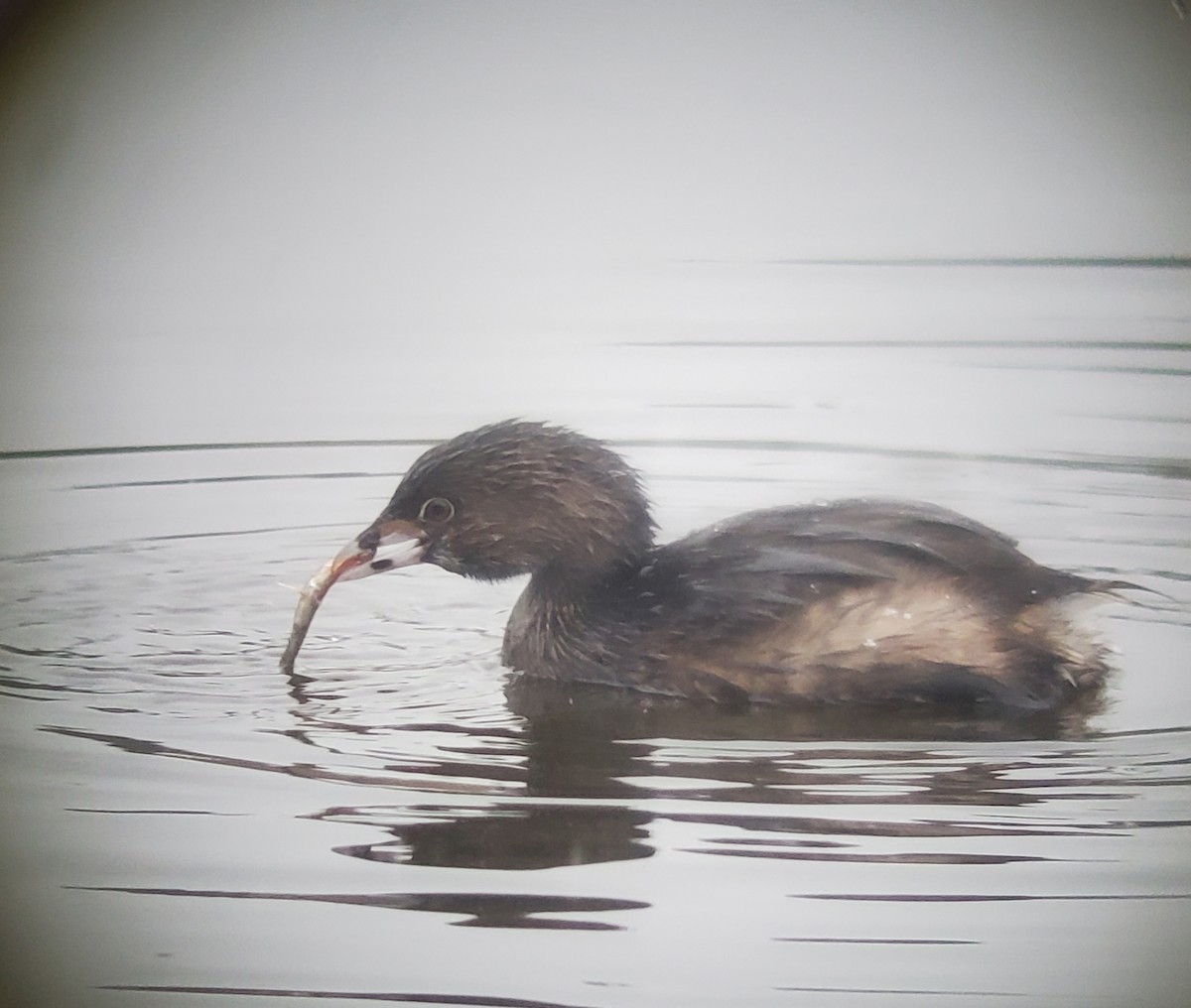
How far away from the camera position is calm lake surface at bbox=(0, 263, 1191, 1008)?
1.92 metres

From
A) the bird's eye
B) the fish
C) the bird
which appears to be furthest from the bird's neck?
the fish

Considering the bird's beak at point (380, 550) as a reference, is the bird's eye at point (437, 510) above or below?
above

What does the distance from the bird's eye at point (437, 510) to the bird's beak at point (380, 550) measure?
3 cm

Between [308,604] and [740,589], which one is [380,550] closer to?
[308,604]

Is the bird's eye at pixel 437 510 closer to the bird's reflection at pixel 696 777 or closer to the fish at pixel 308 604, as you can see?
the fish at pixel 308 604

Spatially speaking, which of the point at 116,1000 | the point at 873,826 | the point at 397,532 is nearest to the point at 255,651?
the point at 397,532

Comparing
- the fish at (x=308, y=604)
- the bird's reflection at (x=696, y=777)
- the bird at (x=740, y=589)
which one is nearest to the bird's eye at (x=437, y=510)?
the bird at (x=740, y=589)

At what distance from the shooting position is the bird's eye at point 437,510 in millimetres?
2900

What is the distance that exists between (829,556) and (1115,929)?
0.91 meters

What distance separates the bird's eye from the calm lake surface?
91 mm

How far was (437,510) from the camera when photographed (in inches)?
115

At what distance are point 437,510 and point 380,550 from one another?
126mm

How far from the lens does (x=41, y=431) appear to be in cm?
238

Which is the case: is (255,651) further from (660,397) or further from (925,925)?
(925,925)
